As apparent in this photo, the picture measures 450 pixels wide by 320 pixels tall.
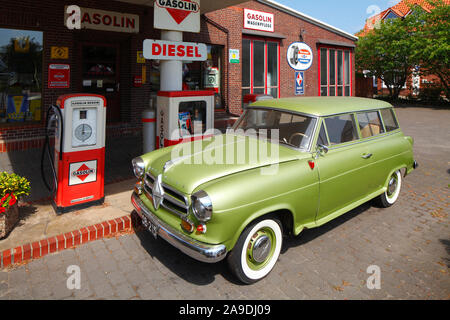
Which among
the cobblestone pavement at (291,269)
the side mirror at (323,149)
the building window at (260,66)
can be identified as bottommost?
the cobblestone pavement at (291,269)

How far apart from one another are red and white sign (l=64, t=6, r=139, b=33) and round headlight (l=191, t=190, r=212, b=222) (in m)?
8.19

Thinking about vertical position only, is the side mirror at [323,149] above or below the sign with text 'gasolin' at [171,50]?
below

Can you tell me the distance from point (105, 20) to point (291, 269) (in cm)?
888

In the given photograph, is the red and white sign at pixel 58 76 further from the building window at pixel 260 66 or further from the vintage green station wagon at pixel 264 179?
the building window at pixel 260 66

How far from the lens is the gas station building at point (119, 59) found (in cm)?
863

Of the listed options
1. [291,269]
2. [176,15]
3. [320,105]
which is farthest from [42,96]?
[291,269]

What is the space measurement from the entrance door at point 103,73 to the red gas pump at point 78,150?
5653mm

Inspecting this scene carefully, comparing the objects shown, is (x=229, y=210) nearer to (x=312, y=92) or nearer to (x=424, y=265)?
(x=424, y=265)

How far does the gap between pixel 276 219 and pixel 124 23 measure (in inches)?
343

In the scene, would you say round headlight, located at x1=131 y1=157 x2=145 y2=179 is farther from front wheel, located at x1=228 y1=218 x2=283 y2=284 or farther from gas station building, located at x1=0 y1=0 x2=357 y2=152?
gas station building, located at x1=0 y1=0 x2=357 y2=152

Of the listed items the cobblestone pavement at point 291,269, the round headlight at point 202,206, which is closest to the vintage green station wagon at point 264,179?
the round headlight at point 202,206

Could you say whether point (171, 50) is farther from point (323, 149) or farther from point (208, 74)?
point (208, 74)

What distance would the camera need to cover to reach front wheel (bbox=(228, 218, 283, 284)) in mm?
3357
